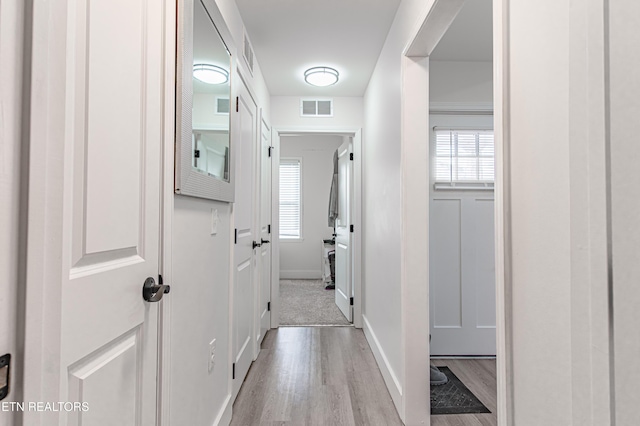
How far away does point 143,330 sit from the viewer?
3.15 feet

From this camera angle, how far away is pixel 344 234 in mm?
3977

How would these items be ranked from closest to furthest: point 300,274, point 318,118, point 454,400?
1. point 454,400
2. point 318,118
3. point 300,274

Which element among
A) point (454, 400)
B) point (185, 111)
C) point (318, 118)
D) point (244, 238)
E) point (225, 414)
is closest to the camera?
point (185, 111)

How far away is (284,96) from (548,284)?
3279 millimetres

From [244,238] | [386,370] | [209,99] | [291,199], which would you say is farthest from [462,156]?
[291,199]

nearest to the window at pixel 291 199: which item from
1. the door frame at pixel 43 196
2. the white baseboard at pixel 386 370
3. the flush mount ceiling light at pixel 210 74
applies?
the white baseboard at pixel 386 370

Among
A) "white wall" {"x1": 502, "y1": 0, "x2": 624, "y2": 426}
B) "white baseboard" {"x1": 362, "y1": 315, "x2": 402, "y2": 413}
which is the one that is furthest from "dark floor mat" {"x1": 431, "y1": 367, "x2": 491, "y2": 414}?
"white wall" {"x1": 502, "y1": 0, "x2": 624, "y2": 426}

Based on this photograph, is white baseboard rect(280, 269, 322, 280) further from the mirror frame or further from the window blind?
the mirror frame

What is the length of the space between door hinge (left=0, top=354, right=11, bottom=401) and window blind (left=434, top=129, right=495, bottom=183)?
2810 millimetres

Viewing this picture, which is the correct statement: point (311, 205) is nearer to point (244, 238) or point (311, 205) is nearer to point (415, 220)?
point (244, 238)

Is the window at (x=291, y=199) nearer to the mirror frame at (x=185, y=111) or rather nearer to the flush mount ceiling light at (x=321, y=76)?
the flush mount ceiling light at (x=321, y=76)

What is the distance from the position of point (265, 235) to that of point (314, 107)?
59.2 inches

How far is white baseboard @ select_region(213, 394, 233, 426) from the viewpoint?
167cm

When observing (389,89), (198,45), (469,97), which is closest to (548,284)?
(198,45)
